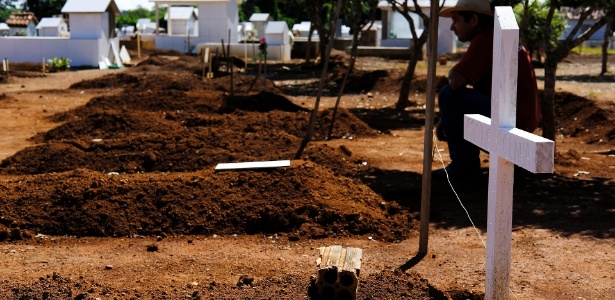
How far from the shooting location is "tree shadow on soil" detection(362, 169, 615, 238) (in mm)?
7009

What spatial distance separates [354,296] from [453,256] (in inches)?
60.6

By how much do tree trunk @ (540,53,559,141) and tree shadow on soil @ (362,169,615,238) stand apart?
106 centimetres

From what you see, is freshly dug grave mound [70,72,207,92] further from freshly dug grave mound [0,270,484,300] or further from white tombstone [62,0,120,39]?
freshly dug grave mound [0,270,484,300]

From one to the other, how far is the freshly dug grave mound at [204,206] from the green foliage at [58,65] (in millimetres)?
23545

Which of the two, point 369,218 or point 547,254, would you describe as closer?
point 547,254

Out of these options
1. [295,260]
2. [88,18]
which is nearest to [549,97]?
[295,260]

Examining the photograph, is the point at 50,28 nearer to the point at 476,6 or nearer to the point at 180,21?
the point at 180,21

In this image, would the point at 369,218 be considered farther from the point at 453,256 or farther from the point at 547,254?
the point at 547,254

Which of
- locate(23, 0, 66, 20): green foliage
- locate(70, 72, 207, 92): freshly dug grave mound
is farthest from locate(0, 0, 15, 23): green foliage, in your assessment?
locate(70, 72, 207, 92): freshly dug grave mound

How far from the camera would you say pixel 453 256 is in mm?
6168

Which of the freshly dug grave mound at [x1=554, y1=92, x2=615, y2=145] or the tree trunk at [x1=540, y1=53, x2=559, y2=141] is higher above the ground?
the tree trunk at [x1=540, y1=53, x2=559, y2=141]

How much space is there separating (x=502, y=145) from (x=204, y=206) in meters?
3.67

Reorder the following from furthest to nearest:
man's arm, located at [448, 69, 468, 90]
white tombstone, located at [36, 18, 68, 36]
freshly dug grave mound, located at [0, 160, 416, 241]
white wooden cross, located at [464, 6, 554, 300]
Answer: white tombstone, located at [36, 18, 68, 36], man's arm, located at [448, 69, 468, 90], freshly dug grave mound, located at [0, 160, 416, 241], white wooden cross, located at [464, 6, 554, 300]

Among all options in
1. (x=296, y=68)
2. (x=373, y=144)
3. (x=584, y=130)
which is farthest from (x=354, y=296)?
(x=296, y=68)
